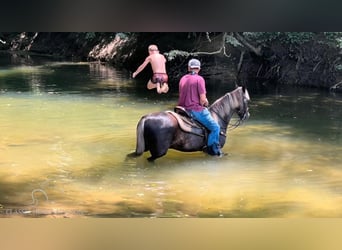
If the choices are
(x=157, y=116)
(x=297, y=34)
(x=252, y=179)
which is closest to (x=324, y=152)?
(x=252, y=179)

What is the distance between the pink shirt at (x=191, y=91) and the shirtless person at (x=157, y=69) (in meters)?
0.09

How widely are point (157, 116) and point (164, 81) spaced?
0.20 meters

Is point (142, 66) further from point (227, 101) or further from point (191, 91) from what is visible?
point (227, 101)

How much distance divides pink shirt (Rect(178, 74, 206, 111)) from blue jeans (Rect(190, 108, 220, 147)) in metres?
0.03

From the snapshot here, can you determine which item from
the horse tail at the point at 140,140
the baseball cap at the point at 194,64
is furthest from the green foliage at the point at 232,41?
the horse tail at the point at 140,140

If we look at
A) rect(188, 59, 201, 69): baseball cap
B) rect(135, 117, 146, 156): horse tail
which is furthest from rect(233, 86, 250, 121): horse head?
rect(135, 117, 146, 156): horse tail

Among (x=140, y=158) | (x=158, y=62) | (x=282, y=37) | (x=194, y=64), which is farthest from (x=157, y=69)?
(x=282, y=37)

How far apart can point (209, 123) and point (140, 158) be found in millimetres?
423

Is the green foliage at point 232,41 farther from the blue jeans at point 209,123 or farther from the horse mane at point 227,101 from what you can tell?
the blue jeans at point 209,123

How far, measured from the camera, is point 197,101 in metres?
2.52

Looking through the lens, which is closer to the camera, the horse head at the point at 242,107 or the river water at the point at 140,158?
the river water at the point at 140,158

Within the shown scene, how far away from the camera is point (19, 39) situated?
8.21ft

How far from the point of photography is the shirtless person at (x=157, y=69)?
2514mm
